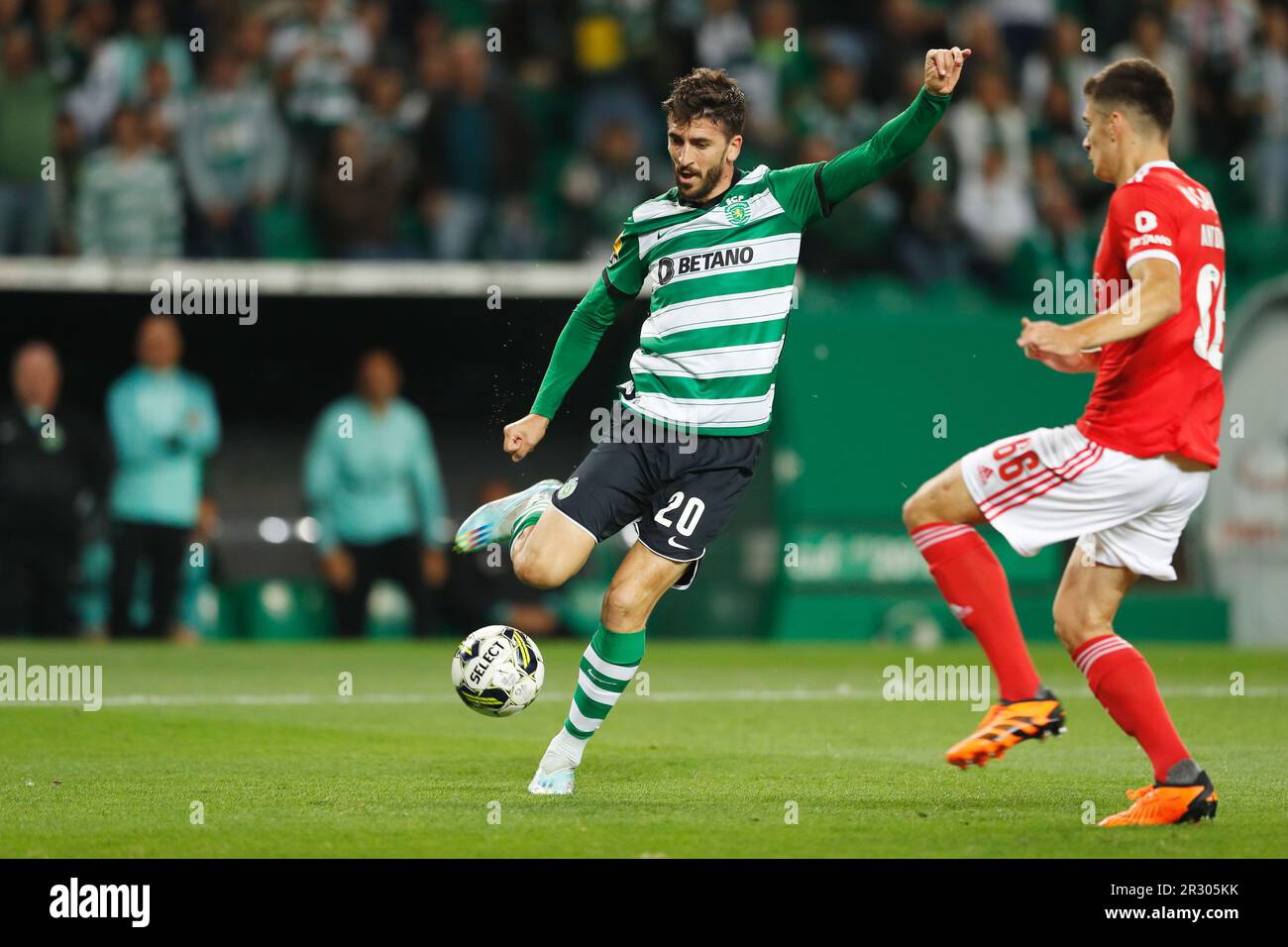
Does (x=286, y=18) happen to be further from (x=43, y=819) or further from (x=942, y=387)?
(x=43, y=819)

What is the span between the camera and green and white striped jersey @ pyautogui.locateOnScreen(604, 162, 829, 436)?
6805 mm

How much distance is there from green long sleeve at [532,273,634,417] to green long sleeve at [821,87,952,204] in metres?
0.91

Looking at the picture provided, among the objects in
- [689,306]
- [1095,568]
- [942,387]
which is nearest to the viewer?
[1095,568]

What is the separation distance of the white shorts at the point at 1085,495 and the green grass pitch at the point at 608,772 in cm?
90

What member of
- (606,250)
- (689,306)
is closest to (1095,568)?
(689,306)

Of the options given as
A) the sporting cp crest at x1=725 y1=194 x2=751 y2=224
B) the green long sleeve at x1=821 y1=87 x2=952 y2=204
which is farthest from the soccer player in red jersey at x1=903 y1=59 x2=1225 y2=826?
the sporting cp crest at x1=725 y1=194 x2=751 y2=224

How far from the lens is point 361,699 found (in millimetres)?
10102

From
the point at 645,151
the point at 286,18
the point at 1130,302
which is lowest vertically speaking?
the point at 1130,302

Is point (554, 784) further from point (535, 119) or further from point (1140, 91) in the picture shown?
point (535, 119)

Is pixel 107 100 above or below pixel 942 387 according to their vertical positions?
above

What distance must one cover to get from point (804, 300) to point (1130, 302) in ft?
29.2

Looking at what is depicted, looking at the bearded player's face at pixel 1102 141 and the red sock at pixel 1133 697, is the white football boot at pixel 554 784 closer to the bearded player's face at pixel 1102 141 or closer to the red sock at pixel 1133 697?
the red sock at pixel 1133 697

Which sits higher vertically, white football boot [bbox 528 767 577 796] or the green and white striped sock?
the green and white striped sock

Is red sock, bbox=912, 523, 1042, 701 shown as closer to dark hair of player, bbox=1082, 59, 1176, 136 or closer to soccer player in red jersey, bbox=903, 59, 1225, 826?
soccer player in red jersey, bbox=903, 59, 1225, 826
